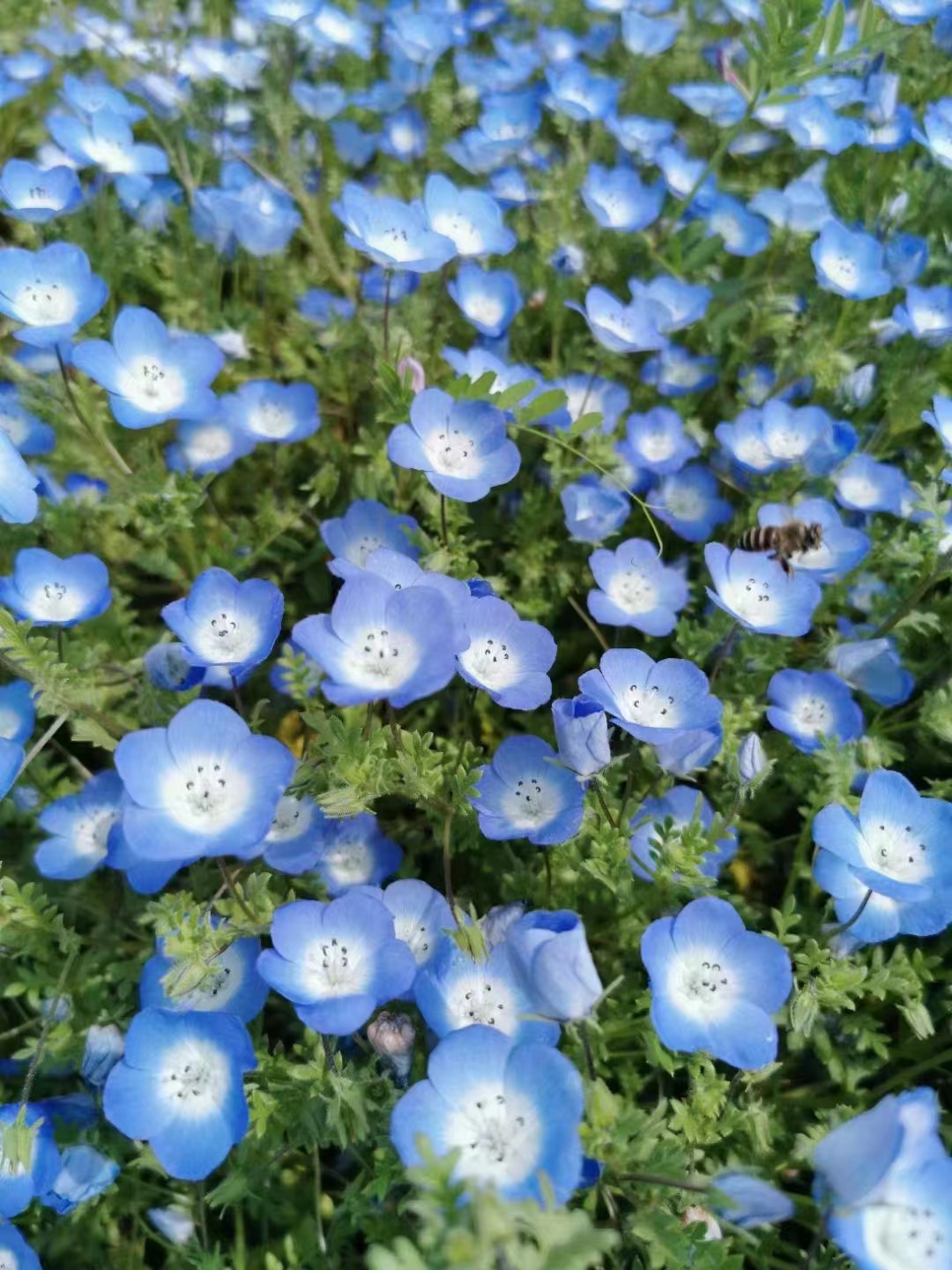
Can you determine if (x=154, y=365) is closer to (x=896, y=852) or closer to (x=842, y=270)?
(x=842, y=270)

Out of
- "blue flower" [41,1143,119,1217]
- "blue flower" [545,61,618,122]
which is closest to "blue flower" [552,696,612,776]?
"blue flower" [41,1143,119,1217]

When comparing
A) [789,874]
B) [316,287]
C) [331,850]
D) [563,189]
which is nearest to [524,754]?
[331,850]

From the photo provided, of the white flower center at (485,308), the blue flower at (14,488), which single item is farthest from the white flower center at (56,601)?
the white flower center at (485,308)

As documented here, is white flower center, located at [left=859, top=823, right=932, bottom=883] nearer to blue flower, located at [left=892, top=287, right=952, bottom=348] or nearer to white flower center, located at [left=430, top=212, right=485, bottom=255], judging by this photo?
blue flower, located at [left=892, top=287, right=952, bottom=348]

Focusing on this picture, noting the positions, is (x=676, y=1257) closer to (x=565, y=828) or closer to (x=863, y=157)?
(x=565, y=828)

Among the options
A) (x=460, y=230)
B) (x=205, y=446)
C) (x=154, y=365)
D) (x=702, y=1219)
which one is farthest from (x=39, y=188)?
(x=702, y=1219)
